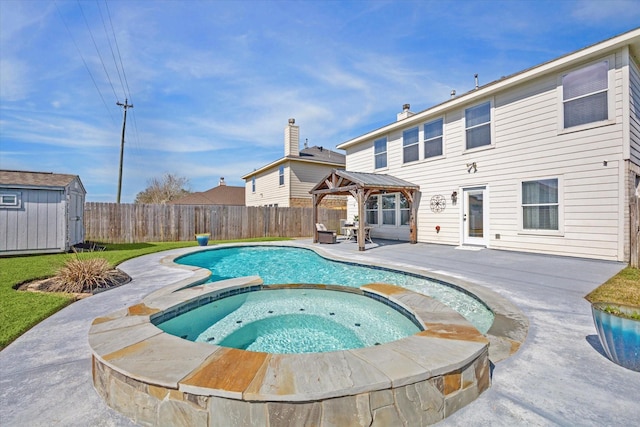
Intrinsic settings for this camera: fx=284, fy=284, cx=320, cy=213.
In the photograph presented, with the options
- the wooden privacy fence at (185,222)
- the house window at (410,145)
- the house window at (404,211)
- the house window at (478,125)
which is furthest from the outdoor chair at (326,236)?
the house window at (478,125)

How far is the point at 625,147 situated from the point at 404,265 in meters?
5.75

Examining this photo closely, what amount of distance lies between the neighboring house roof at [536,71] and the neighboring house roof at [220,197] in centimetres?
2110

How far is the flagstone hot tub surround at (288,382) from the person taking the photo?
1593 millimetres

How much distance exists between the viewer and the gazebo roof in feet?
32.4

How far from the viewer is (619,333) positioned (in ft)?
7.29

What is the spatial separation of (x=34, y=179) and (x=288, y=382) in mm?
11826

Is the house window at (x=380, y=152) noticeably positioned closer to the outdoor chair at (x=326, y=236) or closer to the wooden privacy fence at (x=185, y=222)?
the outdoor chair at (x=326, y=236)

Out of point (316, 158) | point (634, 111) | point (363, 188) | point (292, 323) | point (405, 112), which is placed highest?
point (405, 112)

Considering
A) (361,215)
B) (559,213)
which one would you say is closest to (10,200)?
(361,215)

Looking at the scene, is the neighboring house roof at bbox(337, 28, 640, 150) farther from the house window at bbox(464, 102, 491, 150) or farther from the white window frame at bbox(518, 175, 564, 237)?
the white window frame at bbox(518, 175, 564, 237)

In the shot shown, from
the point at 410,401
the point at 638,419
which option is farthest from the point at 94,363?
the point at 638,419

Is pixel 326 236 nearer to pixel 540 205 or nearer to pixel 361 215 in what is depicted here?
pixel 361 215

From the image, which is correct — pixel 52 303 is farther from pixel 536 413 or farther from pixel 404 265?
pixel 404 265

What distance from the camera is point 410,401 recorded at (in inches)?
68.1
